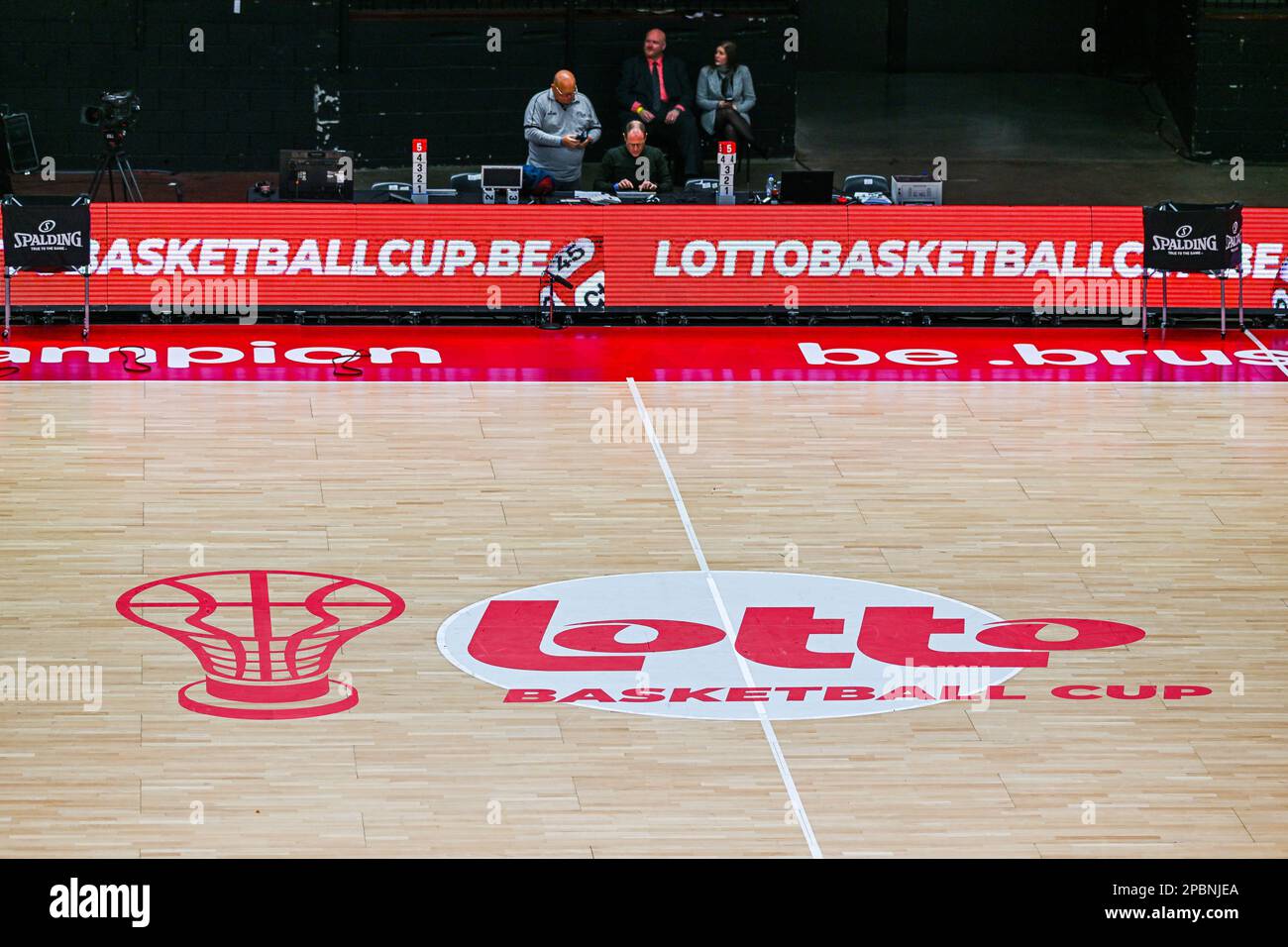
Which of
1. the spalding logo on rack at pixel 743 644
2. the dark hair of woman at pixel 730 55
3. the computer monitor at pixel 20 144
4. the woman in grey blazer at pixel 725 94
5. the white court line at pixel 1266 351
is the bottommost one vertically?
the spalding logo on rack at pixel 743 644

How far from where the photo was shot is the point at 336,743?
10438mm

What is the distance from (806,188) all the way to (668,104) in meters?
3.97

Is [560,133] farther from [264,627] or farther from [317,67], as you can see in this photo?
[264,627]

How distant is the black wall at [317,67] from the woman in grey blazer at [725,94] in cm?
127

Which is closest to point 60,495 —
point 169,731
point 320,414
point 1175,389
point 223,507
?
point 223,507

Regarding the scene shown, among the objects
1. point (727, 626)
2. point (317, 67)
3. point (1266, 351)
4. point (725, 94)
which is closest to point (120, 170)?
point (317, 67)

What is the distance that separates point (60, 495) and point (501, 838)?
5.91 m

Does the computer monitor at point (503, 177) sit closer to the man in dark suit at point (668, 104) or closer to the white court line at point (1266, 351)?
the man in dark suit at point (668, 104)

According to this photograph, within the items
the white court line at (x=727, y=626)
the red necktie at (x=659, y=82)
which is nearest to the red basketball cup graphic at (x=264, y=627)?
the white court line at (x=727, y=626)

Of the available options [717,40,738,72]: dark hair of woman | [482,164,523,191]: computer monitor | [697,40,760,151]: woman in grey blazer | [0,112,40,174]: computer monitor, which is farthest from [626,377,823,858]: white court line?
→ [0,112,40,174]: computer monitor

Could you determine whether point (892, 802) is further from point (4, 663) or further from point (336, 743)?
point (4, 663)

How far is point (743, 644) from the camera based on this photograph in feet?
38.8

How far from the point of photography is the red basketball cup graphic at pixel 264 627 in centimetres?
1098

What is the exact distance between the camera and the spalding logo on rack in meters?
11.1
